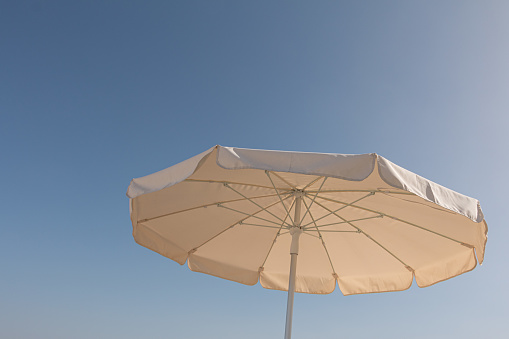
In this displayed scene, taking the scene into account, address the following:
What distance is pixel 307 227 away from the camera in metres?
4.44

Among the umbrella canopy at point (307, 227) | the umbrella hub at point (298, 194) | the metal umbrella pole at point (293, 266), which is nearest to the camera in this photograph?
the umbrella canopy at point (307, 227)

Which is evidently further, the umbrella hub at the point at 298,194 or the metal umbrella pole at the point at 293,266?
the umbrella hub at the point at 298,194

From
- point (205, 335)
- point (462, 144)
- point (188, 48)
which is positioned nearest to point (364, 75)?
point (462, 144)

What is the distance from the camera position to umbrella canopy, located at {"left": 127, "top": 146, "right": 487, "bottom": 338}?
3723mm

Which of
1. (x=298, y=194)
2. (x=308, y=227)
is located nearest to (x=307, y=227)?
(x=308, y=227)

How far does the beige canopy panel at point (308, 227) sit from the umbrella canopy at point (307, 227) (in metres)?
0.01

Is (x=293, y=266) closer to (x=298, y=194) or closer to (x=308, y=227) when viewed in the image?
(x=308, y=227)

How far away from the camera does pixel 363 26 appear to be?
1084 centimetres

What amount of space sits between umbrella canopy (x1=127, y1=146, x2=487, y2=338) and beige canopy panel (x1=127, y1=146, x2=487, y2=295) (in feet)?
0.04

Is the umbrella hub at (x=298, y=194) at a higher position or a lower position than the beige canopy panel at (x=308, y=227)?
higher

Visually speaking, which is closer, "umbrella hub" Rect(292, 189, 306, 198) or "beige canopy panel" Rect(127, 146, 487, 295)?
"beige canopy panel" Rect(127, 146, 487, 295)

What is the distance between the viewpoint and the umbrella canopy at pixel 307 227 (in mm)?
3723

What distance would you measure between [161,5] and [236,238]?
1006 cm

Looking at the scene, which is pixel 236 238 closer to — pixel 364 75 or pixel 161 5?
pixel 364 75
